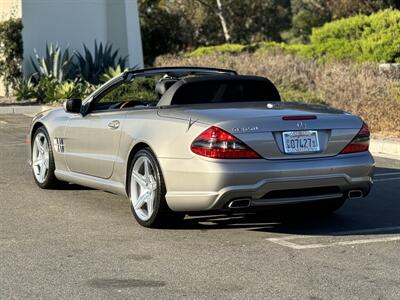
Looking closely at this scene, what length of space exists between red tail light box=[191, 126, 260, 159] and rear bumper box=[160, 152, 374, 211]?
0.19 feet

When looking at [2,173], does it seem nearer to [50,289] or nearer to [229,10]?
[50,289]

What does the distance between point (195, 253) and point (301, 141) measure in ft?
4.40

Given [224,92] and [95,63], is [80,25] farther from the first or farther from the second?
[224,92]

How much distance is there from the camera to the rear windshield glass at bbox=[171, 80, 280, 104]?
7613 mm

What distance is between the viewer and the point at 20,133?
1595 cm

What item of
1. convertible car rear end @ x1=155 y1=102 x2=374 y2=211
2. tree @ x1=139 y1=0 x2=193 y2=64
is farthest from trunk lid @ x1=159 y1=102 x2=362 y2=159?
tree @ x1=139 y1=0 x2=193 y2=64

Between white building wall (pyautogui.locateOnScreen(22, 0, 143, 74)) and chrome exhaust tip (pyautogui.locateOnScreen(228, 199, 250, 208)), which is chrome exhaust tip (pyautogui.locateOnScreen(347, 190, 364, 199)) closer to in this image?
chrome exhaust tip (pyautogui.locateOnScreen(228, 199, 250, 208))

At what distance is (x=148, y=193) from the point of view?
709 cm

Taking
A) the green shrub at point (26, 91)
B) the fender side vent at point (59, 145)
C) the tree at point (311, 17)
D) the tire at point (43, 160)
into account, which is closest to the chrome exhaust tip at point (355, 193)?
the fender side vent at point (59, 145)

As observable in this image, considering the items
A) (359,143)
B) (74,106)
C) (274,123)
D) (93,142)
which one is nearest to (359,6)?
(74,106)

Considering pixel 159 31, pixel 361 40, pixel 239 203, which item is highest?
pixel 159 31

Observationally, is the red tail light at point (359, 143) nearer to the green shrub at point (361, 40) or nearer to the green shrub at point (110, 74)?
the green shrub at point (110, 74)

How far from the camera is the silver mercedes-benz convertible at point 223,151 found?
6.49 metres

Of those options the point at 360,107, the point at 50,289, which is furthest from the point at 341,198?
the point at 360,107
